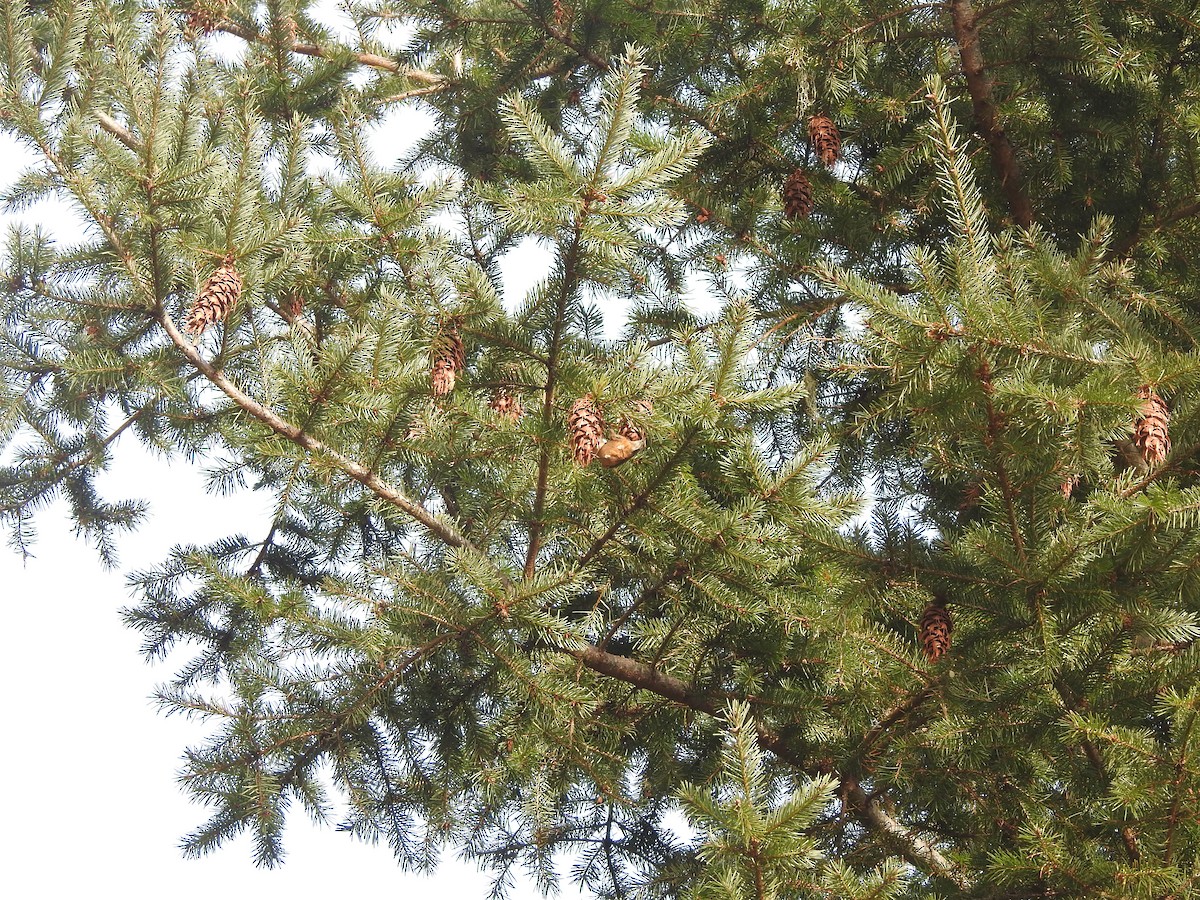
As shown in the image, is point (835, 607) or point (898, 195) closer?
point (835, 607)

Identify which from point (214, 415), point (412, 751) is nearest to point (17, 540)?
point (214, 415)

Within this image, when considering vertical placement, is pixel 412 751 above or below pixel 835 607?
above

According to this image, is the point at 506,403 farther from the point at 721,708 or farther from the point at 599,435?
the point at 721,708

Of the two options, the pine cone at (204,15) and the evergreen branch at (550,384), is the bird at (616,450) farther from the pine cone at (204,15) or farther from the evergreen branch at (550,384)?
the pine cone at (204,15)

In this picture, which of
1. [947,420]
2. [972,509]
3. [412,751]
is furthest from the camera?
[972,509]

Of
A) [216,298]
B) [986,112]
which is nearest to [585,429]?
[216,298]

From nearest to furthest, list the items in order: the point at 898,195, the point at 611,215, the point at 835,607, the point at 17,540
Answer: the point at 611,215 → the point at 835,607 → the point at 898,195 → the point at 17,540

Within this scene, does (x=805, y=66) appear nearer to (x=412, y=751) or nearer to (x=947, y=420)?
(x=947, y=420)

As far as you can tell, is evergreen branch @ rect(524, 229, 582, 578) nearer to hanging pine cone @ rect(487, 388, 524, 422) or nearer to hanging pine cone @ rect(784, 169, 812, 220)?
hanging pine cone @ rect(487, 388, 524, 422)
